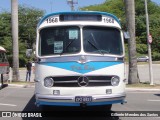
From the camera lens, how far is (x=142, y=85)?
66.7 ft

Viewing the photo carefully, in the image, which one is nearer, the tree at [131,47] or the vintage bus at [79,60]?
the vintage bus at [79,60]

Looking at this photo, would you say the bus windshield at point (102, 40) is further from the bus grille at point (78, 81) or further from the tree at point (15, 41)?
the tree at point (15, 41)

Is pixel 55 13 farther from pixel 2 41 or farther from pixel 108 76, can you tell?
pixel 2 41

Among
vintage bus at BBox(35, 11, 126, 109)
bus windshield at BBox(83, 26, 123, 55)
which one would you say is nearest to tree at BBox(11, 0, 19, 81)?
vintage bus at BBox(35, 11, 126, 109)

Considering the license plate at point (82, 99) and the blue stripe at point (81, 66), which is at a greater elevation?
the blue stripe at point (81, 66)

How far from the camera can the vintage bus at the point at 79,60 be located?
917 cm

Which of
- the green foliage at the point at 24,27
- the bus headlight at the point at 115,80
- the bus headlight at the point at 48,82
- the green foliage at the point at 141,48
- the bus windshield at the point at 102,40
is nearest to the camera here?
the bus headlight at the point at 48,82

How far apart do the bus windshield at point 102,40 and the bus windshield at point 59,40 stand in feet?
0.87

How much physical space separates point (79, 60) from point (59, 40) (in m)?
0.78

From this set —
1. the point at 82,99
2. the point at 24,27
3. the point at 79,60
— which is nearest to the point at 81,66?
the point at 79,60

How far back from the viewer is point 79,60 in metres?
9.30

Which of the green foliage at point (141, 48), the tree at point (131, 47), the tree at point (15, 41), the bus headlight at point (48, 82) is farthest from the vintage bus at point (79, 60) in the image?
the green foliage at point (141, 48)

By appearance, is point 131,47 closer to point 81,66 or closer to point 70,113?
point 70,113

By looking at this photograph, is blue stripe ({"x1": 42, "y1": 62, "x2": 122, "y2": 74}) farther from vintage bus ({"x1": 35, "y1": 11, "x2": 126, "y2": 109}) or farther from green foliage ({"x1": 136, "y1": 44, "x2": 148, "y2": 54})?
green foliage ({"x1": 136, "y1": 44, "x2": 148, "y2": 54})
